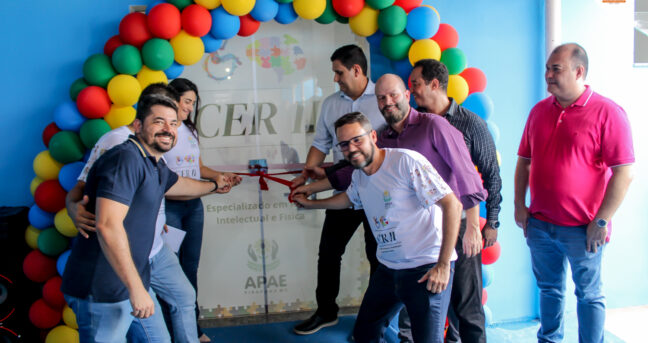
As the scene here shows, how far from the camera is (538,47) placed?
370 centimetres

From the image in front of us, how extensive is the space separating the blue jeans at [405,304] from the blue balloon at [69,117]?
201 cm

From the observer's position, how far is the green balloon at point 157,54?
3.00 metres

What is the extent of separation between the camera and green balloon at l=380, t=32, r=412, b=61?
324 cm

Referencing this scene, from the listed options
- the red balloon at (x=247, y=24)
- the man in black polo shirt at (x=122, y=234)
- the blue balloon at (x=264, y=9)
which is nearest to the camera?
the man in black polo shirt at (x=122, y=234)

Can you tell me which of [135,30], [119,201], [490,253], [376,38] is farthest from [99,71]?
[490,253]

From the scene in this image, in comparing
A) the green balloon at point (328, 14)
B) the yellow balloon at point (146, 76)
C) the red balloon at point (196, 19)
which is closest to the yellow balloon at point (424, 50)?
the green balloon at point (328, 14)

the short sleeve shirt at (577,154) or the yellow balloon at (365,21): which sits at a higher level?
the yellow balloon at (365,21)

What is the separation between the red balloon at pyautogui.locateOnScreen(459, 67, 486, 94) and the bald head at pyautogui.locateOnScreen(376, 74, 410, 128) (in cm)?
79

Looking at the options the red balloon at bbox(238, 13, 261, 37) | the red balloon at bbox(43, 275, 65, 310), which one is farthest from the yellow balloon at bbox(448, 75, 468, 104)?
the red balloon at bbox(43, 275, 65, 310)

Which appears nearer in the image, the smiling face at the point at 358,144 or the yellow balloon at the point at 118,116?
the smiling face at the point at 358,144

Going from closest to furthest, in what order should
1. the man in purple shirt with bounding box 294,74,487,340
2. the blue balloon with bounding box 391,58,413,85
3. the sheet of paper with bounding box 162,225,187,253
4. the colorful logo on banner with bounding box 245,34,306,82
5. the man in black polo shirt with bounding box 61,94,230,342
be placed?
the man in black polo shirt with bounding box 61,94,230,342, the man in purple shirt with bounding box 294,74,487,340, the sheet of paper with bounding box 162,225,187,253, the blue balloon with bounding box 391,58,413,85, the colorful logo on banner with bounding box 245,34,306,82

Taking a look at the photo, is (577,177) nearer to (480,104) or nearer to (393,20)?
(480,104)

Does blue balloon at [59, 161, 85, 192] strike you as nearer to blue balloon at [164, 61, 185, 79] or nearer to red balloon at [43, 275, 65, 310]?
red balloon at [43, 275, 65, 310]

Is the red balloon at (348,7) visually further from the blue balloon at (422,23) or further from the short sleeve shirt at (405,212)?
the short sleeve shirt at (405,212)
